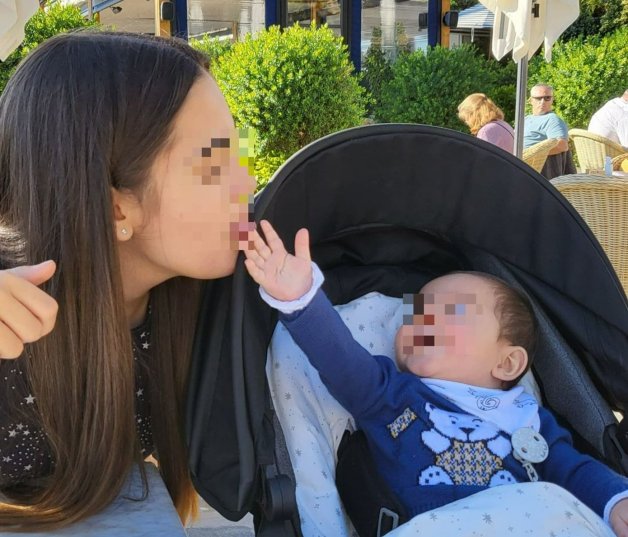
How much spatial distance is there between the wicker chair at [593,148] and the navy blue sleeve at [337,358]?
5806 mm

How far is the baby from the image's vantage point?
1.61m

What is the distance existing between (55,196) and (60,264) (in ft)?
0.42

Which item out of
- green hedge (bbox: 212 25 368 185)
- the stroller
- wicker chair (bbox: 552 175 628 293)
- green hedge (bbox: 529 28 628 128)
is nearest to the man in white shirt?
green hedge (bbox: 529 28 628 128)

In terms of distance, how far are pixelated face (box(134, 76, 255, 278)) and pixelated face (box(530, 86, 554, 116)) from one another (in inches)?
263

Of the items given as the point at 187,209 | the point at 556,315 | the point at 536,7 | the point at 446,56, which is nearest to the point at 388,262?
the point at 556,315

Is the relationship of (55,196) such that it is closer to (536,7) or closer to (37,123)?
(37,123)

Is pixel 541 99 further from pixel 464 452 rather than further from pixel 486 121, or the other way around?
pixel 464 452

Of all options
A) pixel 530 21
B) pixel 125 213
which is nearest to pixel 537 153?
pixel 530 21

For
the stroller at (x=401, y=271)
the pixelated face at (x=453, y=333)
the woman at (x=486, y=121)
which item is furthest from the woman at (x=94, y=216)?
the woman at (x=486, y=121)

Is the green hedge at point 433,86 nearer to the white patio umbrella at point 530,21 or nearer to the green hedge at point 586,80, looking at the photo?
the green hedge at point 586,80

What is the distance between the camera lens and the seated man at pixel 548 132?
7.27 m

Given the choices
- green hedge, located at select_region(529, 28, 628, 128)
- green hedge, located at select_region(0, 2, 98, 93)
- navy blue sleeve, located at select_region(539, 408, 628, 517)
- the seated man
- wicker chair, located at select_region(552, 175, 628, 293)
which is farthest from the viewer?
green hedge, located at select_region(529, 28, 628, 128)

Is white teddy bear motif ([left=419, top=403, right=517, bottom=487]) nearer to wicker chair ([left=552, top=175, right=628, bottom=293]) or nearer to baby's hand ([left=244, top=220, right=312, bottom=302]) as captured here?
baby's hand ([left=244, top=220, right=312, bottom=302])

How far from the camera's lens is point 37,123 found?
1.49 m
